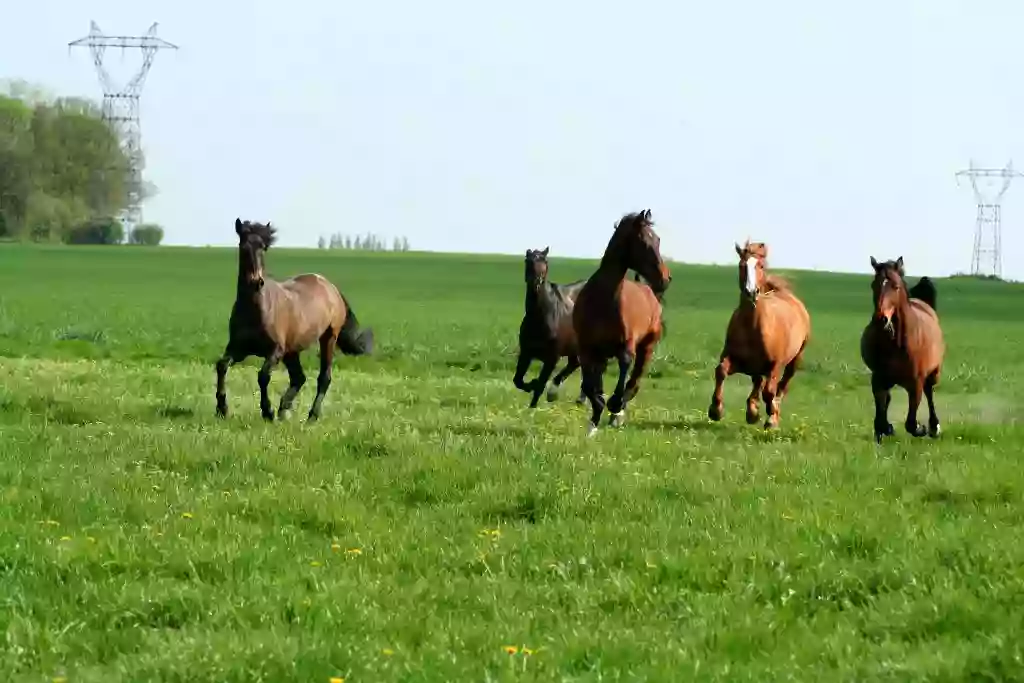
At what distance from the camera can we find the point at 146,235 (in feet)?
433

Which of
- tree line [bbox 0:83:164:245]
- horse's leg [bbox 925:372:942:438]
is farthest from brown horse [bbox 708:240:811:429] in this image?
tree line [bbox 0:83:164:245]

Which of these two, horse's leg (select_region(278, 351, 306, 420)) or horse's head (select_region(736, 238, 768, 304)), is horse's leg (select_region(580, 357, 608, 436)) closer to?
horse's head (select_region(736, 238, 768, 304))

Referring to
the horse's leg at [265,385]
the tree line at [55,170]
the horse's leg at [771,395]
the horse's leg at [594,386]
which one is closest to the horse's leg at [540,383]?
the horse's leg at [594,386]

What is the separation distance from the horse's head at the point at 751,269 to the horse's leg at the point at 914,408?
6.84 feet

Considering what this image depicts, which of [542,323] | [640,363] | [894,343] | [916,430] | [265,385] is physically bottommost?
[916,430]

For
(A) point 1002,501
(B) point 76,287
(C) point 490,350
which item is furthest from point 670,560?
Answer: (B) point 76,287

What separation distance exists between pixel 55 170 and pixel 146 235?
2603 centimetres

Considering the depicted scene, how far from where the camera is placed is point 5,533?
28.5 feet

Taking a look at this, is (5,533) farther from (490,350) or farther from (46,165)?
(46,165)

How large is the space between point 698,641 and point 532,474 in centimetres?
453

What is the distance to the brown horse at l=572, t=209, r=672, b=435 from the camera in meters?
16.0

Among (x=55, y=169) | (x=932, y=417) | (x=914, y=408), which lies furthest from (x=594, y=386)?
(x=55, y=169)

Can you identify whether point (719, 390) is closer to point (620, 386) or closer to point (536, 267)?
point (620, 386)

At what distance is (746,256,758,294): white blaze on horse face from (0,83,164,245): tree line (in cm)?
9529
